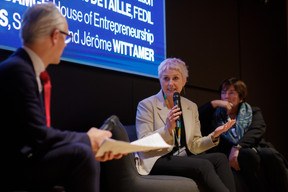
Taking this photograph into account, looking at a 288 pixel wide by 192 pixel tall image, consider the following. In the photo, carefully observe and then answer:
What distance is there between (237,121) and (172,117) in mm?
1392

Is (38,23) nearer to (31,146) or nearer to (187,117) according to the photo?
(31,146)

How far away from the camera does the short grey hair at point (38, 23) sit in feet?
5.21

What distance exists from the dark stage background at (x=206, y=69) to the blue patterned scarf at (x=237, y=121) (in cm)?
47

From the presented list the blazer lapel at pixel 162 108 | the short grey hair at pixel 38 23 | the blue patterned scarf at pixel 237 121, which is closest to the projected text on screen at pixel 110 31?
the blazer lapel at pixel 162 108

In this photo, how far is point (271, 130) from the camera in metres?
5.87

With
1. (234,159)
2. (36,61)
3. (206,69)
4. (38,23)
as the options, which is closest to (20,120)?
(36,61)

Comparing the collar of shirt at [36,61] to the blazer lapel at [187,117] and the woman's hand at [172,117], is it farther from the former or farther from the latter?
the blazer lapel at [187,117]

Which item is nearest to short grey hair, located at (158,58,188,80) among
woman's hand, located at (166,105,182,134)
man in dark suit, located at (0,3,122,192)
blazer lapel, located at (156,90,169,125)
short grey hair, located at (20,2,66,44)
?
blazer lapel, located at (156,90,169,125)

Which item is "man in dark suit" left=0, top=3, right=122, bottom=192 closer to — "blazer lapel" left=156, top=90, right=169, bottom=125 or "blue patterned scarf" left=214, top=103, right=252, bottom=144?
"blazer lapel" left=156, top=90, right=169, bottom=125

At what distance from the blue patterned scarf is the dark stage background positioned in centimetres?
47

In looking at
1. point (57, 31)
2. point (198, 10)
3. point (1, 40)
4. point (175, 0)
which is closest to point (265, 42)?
point (198, 10)

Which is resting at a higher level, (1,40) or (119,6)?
(119,6)

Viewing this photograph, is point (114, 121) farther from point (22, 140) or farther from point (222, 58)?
point (222, 58)

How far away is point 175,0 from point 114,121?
9.48 ft
